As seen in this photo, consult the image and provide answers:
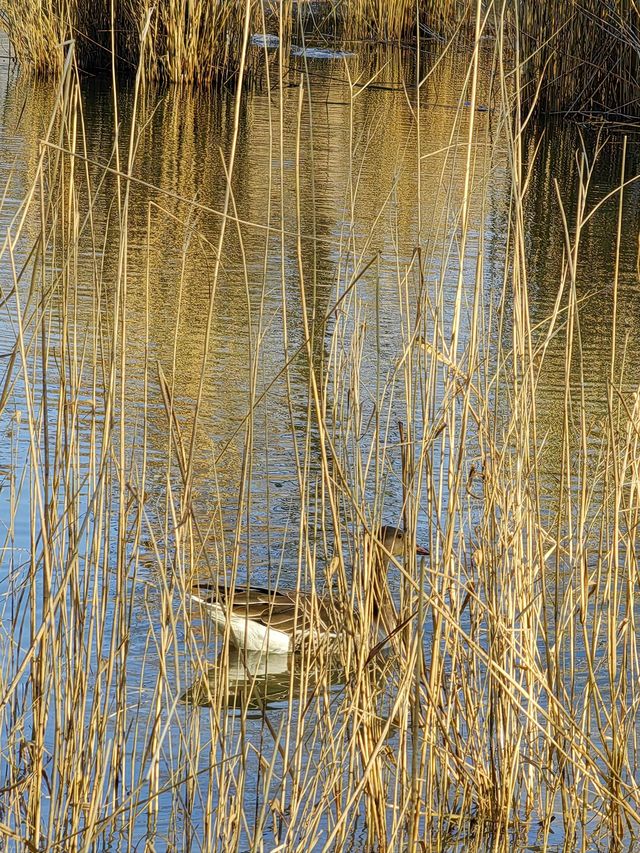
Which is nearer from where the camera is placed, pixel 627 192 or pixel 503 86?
pixel 503 86

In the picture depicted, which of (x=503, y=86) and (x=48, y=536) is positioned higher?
(x=503, y=86)

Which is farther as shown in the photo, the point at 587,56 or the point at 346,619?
the point at 587,56

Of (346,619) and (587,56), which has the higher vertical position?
(587,56)

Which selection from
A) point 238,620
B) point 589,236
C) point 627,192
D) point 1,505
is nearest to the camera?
point 238,620

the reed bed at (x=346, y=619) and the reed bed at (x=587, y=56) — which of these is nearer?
Answer: the reed bed at (x=346, y=619)

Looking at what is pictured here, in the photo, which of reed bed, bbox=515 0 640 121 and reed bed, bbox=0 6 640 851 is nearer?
reed bed, bbox=0 6 640 851

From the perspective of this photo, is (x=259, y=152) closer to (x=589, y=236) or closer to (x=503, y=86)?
(x=589, y=236)

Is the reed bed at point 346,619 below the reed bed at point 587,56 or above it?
below

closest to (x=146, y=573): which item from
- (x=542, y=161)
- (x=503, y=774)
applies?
(x=503, y=774)

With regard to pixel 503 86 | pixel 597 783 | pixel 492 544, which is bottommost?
pixel 597 783

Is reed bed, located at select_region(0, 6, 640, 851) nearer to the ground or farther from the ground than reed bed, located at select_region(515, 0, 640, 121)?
nearer to the ground

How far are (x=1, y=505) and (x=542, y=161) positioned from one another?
7.69 metres

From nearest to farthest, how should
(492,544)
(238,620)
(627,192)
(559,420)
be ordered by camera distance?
1. (492,544)
2. (238,620)
3. (559,420)
4. (627,192)

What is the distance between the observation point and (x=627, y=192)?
32.4 ft
